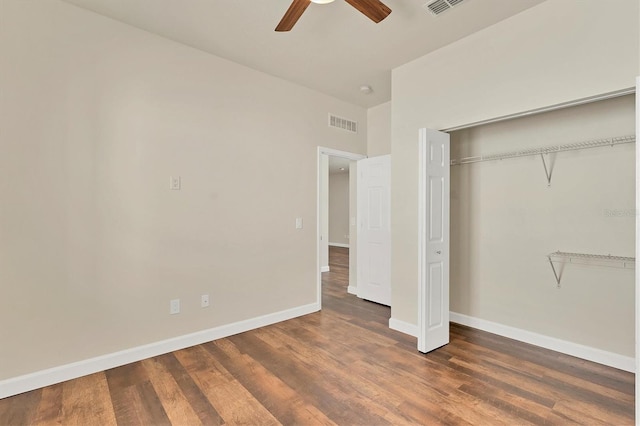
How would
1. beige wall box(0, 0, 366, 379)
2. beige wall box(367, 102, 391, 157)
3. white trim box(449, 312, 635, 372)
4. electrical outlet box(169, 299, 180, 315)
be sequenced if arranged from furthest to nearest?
1. beige wall box(367, 102, 391, 157)
2. electrical outlet box(169, 299, 180, 315)
3. white trim box(449, 312, 635, 372)
4. beige wall box(0, 0, 366, 379)

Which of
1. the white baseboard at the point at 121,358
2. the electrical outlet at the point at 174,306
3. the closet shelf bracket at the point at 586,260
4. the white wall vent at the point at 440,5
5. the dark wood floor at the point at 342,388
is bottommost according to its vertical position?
the dark wood floor at the point at 342,388

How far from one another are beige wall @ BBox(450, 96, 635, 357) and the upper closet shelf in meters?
0.05

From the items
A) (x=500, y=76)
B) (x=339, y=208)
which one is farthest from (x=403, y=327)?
(x=339, y=208)

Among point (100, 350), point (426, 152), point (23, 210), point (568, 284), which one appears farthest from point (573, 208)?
point (23, 210)

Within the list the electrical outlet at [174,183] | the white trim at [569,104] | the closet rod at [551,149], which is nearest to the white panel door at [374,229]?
the closet rod at [551,149]

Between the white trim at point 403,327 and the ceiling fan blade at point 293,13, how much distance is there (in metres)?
3.18

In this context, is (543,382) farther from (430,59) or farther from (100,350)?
(100,350)

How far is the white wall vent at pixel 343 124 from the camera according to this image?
4508 millimetres

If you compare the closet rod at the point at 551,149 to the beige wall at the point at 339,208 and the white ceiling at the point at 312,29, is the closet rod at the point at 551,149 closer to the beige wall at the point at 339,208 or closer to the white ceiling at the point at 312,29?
the white ceiling at the point at 312,29

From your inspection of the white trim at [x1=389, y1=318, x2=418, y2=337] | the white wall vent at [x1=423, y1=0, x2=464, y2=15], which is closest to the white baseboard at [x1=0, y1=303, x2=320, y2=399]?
the white trim at [x1=389, y1=318, x2=418, y2=337]

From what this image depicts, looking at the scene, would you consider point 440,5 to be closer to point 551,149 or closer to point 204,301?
point 551,149

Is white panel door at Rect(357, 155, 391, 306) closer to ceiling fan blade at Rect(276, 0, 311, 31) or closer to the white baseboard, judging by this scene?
the white baseboard

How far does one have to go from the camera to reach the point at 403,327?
3.54 meters

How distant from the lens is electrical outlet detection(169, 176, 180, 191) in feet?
10.2
